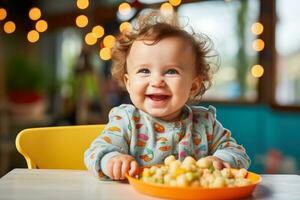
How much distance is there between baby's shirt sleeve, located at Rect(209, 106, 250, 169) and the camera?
840 mm

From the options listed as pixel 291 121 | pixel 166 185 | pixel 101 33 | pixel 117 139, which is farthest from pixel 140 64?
pixel 101 33

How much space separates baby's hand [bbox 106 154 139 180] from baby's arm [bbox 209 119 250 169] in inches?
6.9

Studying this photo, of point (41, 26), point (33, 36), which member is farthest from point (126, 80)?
point (33, 36)

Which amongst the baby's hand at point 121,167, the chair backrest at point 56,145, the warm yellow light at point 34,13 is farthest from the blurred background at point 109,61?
the baby's hand at point 121,167

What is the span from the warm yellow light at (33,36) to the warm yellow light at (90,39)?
2.43ft

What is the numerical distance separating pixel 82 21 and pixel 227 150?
11.0 ft

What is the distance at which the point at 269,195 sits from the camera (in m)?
0.71

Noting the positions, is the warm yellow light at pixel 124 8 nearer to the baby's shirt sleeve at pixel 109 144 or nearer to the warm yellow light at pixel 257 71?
the warm yellow light at pixel 257 71

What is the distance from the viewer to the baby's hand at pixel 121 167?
0.74 metres

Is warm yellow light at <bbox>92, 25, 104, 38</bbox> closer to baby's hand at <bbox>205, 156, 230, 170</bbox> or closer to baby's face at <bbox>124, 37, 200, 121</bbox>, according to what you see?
baby's face at <bbox>124, 37, 200, 121</bbox>

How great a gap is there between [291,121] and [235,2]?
922 mm

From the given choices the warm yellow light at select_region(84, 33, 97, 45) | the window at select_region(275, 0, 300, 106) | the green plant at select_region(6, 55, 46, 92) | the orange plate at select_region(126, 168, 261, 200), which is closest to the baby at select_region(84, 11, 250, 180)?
the orange plate at select_region(126, 168, 261, 200)

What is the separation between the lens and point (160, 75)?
819mm

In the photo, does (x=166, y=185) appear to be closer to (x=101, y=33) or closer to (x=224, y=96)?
(x=224, y=96)
